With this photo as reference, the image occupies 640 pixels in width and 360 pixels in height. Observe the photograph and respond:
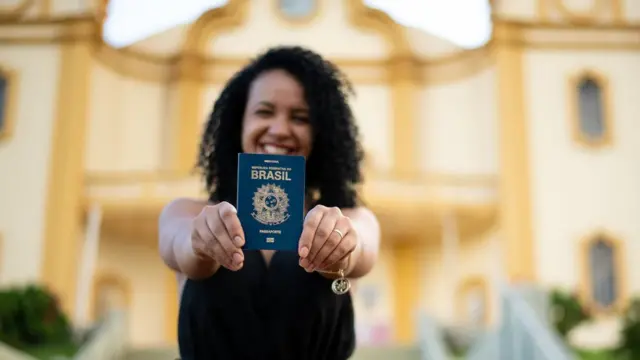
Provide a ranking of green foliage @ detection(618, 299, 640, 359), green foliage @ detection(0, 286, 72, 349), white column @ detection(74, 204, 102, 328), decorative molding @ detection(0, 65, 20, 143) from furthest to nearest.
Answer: decorative molding @ detection(0, 65, 20, 143)
white column @ detection(74, 204, 102, 328)
green foliage @ detection(0, 286, 72, 349)
green foliage @ detection(618, 299, 640, 359)

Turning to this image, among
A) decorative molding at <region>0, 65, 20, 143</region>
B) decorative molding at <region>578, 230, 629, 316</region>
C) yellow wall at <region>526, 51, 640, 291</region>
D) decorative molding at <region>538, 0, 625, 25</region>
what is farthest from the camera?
decorative molding at <region>538, 0, 625, 25</region>

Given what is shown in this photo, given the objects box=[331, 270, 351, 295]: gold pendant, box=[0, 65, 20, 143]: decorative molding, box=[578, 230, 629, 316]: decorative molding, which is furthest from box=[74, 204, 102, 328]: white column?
box=[331, 270, 351, 295]: gold pendant

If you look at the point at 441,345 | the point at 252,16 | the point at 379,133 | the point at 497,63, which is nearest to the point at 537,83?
the point at 497,63

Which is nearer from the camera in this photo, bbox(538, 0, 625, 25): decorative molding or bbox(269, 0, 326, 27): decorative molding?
bbox(538, 0, 625, 25): decorative molding

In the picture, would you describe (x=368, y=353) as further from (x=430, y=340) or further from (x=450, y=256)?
(x=450, y=256)

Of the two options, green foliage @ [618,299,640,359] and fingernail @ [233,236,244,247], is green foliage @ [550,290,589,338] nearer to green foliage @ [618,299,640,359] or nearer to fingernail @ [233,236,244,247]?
green foliage @ [618,299,640,359]

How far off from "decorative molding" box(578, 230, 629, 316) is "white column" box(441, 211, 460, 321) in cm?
237

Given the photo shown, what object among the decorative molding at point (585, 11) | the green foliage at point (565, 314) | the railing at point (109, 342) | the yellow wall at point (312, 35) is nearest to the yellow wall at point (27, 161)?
the yellow wall at point (312, 35)

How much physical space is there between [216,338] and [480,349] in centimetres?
741

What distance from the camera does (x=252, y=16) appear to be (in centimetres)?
1850

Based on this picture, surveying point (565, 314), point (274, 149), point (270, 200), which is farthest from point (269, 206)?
point (565, 314)

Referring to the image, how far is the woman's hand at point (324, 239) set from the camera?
1331 mm

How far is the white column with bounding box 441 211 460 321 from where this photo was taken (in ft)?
51.1

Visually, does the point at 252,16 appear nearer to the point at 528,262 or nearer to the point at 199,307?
the point at 528,262
